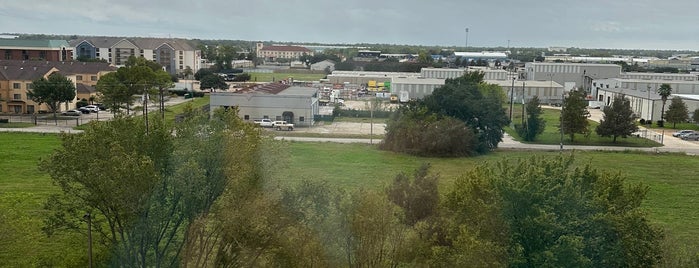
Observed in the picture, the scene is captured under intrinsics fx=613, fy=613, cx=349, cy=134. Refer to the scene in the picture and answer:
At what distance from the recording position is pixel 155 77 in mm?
17516

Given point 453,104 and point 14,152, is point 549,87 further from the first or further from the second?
point 14,152

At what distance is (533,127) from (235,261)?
10341 mm

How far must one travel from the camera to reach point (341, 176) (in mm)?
8805

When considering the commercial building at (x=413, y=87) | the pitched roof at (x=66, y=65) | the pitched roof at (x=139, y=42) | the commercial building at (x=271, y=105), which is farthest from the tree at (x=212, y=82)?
the pitched roof at (x=139, y=42)

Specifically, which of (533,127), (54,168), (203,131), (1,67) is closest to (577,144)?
(533,127)

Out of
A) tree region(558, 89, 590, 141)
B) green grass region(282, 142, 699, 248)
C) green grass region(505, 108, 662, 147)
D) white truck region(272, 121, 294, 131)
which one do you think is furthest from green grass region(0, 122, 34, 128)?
tree region(558, 89, 590, 141)

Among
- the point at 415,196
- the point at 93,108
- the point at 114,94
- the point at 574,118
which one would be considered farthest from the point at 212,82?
the point at 415,196

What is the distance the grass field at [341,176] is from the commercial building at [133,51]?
60.8 ft

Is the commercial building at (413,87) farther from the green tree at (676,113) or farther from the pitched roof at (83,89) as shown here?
the pitched roof at (83,89)

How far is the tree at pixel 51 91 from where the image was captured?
49.5ft

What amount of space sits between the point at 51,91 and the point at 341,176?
385 inches

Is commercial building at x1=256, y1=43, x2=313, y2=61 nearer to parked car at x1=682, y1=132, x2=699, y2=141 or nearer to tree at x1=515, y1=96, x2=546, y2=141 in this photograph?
tree at x1=515, y1=96, x2=546, y2=141

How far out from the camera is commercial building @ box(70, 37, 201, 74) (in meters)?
30.1

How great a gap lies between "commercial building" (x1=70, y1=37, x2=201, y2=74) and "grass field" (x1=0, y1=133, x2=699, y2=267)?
18.5m
